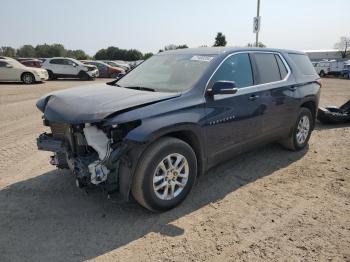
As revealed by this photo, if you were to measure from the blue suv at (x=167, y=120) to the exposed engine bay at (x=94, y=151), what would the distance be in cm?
1

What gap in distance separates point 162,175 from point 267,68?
261 centimetres

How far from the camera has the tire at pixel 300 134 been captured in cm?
624

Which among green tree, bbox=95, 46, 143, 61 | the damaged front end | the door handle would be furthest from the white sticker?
green tree, bbox=95, 46, 143, 61

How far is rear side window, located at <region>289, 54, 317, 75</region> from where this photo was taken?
20.8ft

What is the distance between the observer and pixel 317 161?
5957 mm

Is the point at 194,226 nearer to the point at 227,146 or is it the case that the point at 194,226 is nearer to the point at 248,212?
the point at 248,212

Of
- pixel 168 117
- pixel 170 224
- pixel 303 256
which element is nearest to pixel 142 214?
pixel 170 224

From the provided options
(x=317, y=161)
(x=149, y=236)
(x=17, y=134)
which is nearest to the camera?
(x=149, y=236)

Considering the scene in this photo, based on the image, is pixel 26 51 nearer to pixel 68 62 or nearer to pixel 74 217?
pixel 68 62

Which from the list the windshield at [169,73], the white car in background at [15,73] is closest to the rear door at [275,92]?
the windshield at [169,73]

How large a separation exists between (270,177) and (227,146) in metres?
0.96

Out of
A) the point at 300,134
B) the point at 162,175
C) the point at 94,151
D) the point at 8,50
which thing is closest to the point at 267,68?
the point at 300,134

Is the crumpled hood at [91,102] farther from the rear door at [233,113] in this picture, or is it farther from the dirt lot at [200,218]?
the dirt lot at [200,218]

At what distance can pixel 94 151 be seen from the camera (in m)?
4.02
